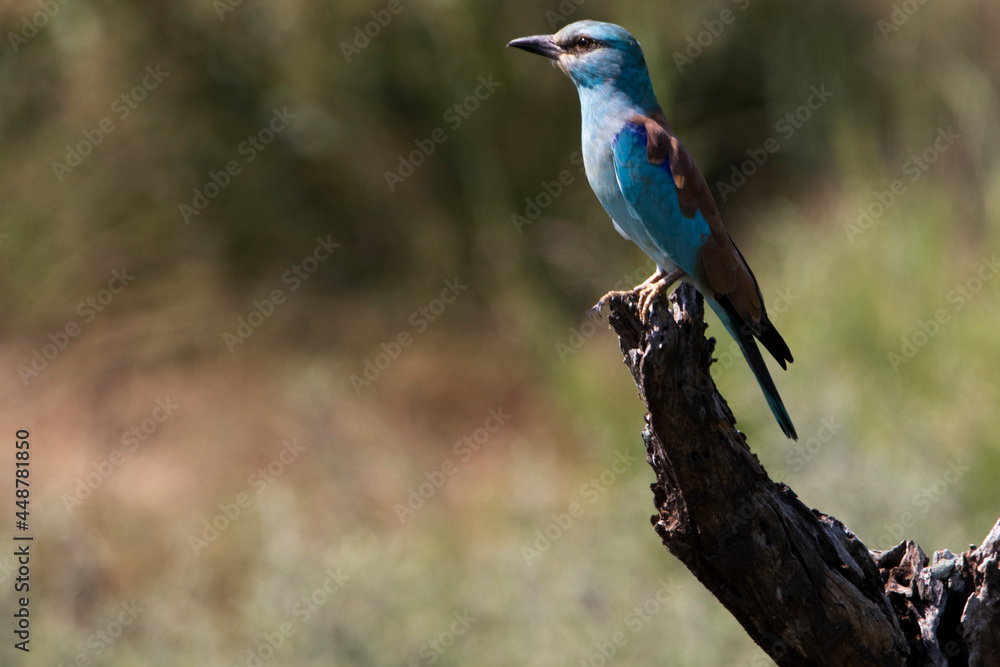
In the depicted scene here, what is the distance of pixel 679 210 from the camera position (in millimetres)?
3693

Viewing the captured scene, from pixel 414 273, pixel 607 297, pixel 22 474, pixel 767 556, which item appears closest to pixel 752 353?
pixel 607 297

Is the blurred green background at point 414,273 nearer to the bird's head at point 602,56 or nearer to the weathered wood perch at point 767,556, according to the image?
the bird's head at point 602,56

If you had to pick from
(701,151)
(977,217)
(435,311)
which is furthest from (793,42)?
(435,311)

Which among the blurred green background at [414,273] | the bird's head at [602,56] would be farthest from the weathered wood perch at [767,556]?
the blurred green background at [414,273]

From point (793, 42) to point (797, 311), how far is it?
8.21 ft

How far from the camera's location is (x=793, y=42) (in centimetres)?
796

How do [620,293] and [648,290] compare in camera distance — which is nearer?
[620,293]

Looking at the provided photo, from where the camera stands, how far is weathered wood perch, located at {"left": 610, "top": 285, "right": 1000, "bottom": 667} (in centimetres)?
270

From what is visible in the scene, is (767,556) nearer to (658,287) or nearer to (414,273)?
(658,287)

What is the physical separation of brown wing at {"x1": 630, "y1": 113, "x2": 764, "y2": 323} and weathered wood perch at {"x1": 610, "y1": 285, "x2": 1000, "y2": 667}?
2.74 feet

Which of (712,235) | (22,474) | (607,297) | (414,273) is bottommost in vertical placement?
(22,474)

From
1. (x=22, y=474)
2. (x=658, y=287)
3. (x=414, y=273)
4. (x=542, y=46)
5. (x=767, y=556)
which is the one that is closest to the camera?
(x=767, y=556)

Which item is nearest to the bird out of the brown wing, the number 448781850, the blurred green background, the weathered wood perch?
the brown wing

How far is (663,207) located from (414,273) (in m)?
5.46
